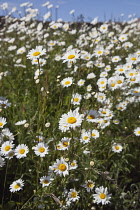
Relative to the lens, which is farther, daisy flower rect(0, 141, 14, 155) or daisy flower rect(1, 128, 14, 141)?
daisy flower rect(1, 128, 14, 141)

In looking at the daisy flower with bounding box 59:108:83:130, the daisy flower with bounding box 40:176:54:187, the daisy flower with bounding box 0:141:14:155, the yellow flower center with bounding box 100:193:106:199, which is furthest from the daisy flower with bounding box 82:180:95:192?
the daisy flower with bounding box 0:141:14:155

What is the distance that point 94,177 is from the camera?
2277 mm

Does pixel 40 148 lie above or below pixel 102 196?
above

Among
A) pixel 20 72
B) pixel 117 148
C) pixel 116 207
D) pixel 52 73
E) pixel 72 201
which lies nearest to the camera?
pixel 72 201

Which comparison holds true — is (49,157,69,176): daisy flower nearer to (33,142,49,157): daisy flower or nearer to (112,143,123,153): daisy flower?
(33,142,49,157): daisy flower

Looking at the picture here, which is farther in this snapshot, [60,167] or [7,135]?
[7,135]

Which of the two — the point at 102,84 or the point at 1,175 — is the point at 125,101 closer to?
the point at 102,84

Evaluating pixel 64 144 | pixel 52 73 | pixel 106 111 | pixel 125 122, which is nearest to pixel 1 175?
pixel 64 144

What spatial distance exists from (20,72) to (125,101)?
243cm

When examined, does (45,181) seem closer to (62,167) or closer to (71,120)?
(62,167)

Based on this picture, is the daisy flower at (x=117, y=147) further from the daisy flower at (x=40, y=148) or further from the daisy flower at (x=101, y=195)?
the daisy flower at (x=40, y=148)

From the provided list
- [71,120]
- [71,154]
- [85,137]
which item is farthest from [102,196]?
[71,120]

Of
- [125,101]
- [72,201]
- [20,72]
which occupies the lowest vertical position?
[72,201]

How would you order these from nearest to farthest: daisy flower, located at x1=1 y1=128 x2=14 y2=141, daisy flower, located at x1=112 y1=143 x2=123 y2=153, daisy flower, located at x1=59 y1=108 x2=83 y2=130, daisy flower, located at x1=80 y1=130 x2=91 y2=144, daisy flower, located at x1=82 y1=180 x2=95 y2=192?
daisy flower, located at x1=59 y1=108 x2=83 y2=130, daisy flower, located at x1=82 y1=180 x2=95 y2=192, daisy flower, located at x1=1 y1=128 x2=14 y2=141, daisy flower, located at x1=80 y1=130 x2=91 y2=144, daisy flower, located at x1=112 y1=143 x2=123 y2=153
